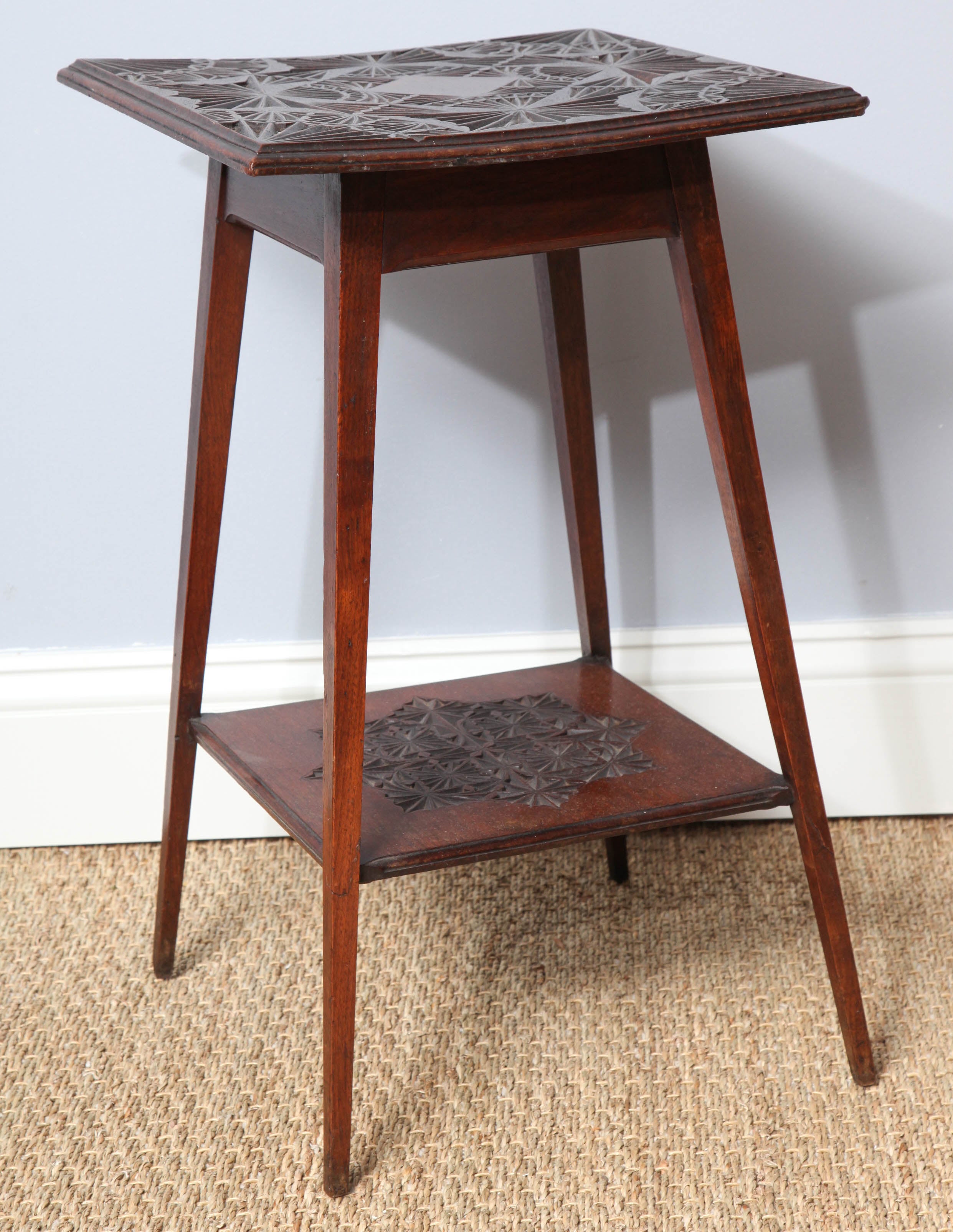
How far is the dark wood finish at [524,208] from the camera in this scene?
0.70 metres

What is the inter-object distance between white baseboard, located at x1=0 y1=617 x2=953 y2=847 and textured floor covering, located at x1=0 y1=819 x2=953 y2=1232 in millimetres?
47

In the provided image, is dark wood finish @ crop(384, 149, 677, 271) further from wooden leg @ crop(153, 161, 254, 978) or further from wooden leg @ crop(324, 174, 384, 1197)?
wooden leg @ crop(153, 161, 254, 978)

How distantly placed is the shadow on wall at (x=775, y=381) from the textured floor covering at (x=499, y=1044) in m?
0.27

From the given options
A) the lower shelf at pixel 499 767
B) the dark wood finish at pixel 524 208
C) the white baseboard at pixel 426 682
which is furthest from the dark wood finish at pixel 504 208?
the white baseboard at pixel 426 682

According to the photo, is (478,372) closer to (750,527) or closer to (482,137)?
(750,527)

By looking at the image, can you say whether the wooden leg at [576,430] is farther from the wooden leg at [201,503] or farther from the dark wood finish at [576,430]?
the wooden leg at [201,503]

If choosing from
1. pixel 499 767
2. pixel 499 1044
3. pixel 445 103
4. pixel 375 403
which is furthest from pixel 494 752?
pixel 445 103

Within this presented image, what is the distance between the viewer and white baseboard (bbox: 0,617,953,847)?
1229 millimetres

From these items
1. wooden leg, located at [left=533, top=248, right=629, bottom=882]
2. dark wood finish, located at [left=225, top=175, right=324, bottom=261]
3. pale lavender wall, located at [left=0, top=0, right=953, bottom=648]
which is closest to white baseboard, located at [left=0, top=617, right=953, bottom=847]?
pale lavender wall, located at [left=0, top=0, right=953, bottom=648]

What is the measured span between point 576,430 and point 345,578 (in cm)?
37

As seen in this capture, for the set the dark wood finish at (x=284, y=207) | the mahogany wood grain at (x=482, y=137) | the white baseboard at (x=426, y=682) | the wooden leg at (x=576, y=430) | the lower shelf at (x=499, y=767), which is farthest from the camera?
the white baseboard at (x=426, y=682)

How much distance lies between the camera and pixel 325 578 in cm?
75

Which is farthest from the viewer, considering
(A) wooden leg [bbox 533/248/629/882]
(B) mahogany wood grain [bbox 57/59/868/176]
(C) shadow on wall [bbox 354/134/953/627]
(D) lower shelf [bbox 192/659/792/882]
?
(C) shadow on wall [bbox 354/134/953/627]

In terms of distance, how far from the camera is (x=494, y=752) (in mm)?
950
